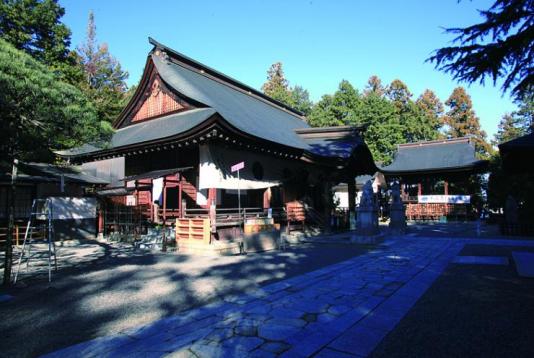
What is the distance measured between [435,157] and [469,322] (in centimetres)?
2930

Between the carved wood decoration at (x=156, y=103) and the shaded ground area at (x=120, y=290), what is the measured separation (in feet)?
23.7

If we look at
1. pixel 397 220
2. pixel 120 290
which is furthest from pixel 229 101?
pixel 120 290

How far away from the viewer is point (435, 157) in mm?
30719

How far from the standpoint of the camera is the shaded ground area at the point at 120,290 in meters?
4.50

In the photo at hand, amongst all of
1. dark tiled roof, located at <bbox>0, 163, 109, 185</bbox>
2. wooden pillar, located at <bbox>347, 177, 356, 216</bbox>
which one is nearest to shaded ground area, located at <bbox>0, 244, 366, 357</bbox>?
dark tiled roof, located at <bbox>0, 163, 109, 185</bbox>

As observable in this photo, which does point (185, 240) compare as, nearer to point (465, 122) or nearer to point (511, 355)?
point (511, 355)

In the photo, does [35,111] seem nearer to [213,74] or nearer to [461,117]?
[213,74]

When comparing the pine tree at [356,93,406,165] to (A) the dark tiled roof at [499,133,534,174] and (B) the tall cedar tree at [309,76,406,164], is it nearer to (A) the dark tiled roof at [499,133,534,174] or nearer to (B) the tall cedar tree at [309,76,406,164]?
(B) the tall cedar tree at [309,76,406,164]

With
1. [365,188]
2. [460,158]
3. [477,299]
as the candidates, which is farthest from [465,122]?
[477,299]

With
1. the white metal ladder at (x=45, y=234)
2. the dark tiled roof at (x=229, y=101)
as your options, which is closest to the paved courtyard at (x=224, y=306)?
the white metal ladder at (x=45, y=234)

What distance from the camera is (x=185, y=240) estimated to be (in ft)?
39.4

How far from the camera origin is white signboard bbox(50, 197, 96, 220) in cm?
1421

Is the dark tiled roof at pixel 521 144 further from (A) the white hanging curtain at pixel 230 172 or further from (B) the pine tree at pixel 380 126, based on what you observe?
(B) the pine tree at pixel 380 126

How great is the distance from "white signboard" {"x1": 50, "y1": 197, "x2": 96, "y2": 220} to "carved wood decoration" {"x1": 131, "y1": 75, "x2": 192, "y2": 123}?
4825 mm
